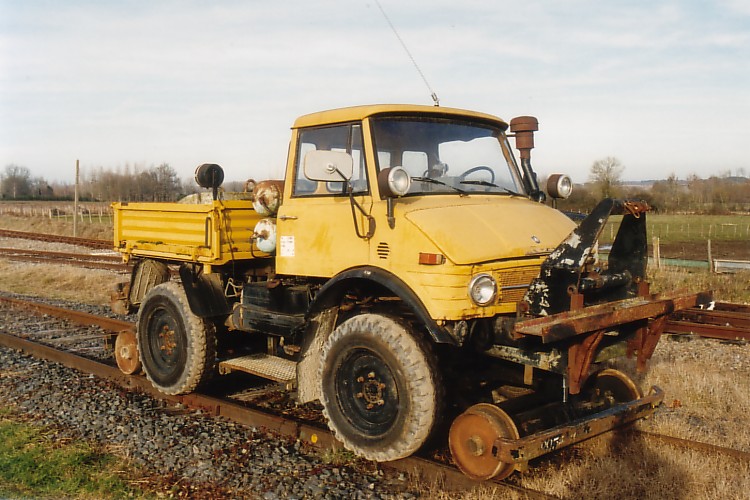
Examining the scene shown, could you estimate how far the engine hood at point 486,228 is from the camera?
4633 mm

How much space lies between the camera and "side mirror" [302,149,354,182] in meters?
4.91

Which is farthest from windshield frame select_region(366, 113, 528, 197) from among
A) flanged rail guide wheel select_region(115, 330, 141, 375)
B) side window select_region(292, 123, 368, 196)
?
flanged rail guide wheel select_region(115, 330, 141, 375)

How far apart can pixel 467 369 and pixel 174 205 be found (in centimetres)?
352

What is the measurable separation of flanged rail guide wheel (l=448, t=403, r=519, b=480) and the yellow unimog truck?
1cm

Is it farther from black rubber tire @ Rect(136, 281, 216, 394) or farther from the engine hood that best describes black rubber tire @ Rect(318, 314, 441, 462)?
black rubber tire @ Rect(136, 281, 216, 394)

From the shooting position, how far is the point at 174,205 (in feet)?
23.1

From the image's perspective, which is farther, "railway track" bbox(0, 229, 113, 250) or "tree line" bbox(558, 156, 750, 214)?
"tree line" bbox(558, 156, 750, 214)

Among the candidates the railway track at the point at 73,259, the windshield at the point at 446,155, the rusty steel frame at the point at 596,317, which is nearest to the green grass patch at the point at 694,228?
the railway track at the point at 73,259

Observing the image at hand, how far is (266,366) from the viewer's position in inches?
247

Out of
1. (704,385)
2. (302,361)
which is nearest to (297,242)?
(302,361)

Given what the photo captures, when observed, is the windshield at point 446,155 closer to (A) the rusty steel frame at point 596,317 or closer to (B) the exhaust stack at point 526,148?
(B) the exhaust stack at point 526,148

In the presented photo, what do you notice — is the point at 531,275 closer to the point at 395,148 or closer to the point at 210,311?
the point at 395,148

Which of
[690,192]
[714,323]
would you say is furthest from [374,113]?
[690,192]

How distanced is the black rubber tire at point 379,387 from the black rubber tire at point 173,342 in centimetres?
185
